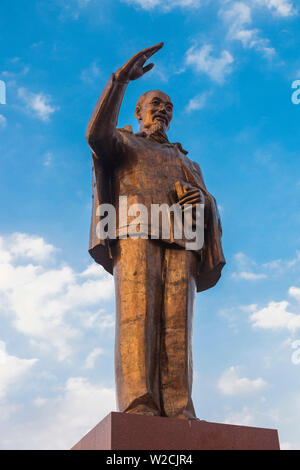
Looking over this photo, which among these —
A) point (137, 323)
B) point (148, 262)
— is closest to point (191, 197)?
point (148, 262)

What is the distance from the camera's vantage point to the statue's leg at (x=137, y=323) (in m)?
5.52

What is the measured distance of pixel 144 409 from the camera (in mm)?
5367

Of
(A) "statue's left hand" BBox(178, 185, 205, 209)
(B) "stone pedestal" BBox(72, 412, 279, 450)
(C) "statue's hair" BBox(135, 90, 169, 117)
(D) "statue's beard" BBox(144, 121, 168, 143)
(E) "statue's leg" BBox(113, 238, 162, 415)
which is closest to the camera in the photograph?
(B) "stone pedestal" BBox(72, 412, 279, 450)

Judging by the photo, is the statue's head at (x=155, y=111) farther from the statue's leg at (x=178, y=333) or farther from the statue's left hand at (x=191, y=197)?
the statue's leg at (x=178, y=333)

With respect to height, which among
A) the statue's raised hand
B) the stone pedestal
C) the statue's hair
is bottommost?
the stone pedestal

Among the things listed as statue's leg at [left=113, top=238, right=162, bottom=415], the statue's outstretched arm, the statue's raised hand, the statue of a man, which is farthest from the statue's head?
statue's leg at [left=113, top=238, right=162, bottom=415]

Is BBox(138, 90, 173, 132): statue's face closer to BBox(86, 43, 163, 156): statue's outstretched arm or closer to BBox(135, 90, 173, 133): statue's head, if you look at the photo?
BBox(135, 90, 173, 133): statue's head

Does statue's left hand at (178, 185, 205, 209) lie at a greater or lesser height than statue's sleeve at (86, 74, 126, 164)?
lesser

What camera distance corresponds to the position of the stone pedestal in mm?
4738

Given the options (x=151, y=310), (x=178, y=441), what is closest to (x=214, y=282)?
(x=151, y=310)

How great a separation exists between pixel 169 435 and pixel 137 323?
1236 millimetres

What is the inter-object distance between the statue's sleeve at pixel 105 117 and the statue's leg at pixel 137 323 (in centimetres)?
108

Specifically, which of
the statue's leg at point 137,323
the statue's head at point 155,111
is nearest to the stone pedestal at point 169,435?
the statue's leg at point 137,323
